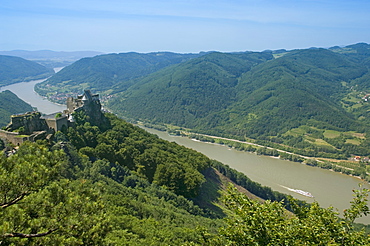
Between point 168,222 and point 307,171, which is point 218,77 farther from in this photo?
point 168,222

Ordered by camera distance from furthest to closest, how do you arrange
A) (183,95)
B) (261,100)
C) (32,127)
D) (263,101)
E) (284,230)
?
(183,95) → (261,100) → (263,101) → (32,127) → (284,230)

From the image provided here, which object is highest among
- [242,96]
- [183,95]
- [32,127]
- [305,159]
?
[242,96]

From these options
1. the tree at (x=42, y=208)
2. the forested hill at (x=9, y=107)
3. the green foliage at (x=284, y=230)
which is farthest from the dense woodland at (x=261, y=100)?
the tree at (x=42, y=208)

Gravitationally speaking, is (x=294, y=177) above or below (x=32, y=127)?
below

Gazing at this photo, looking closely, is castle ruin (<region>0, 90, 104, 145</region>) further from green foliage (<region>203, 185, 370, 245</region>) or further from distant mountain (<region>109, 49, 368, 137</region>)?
distant mountain (<region>109, 49, 368, 137</region>)

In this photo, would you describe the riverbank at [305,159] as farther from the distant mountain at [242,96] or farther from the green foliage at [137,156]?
the green foliage at [137,156]

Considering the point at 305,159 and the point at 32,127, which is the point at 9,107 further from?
the point at 305,159

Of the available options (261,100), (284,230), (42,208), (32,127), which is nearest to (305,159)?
(261,100)
